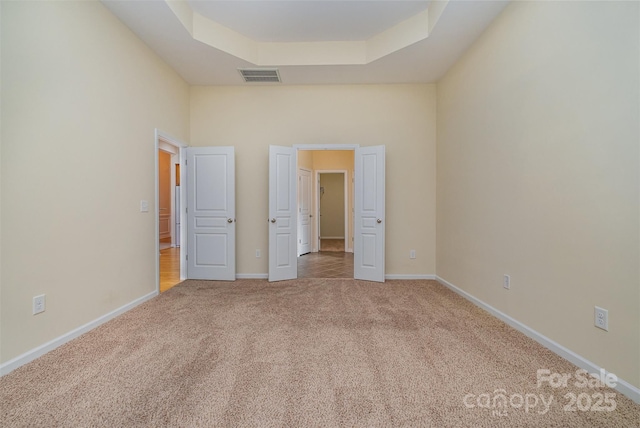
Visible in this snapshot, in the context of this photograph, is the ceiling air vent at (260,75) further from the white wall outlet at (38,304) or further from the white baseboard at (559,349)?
the white baseboard at (559,349)

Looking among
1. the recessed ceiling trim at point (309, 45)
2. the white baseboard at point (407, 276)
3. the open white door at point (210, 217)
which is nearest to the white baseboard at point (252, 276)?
the open white door at point (210, 217)

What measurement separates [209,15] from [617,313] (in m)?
4.35

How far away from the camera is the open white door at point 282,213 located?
4.12 meters

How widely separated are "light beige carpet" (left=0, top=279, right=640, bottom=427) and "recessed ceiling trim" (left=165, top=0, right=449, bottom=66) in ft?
9.99

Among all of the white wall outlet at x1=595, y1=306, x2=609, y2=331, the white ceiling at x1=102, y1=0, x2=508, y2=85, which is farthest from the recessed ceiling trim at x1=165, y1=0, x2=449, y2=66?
the white wall outlet at x1=595, y1=306, x2=609, y2=331

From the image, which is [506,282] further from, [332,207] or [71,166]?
[332,207]

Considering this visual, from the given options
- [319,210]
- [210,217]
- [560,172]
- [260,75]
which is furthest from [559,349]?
[319,210]

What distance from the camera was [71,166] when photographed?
7.45 ft

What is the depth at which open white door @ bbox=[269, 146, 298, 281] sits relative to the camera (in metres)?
4.12

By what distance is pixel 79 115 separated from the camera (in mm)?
2348

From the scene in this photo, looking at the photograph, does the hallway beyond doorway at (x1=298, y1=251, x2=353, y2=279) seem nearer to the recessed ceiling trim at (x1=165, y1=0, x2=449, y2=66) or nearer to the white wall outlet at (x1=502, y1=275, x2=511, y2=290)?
the white wall outlet at (x1=502, y1=275, x2=511, y2=290)

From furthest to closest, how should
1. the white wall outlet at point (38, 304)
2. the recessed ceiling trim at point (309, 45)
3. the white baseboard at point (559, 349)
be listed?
the recessed ceiling trim at point (309, 45) < the white wall outlet at point (38, 304) < the white baseboard at point (559, 349)

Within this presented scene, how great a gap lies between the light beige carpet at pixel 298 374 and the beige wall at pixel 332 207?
733 centimetres

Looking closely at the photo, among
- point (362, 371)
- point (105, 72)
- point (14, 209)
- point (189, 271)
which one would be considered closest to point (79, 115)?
point (105, 72)
